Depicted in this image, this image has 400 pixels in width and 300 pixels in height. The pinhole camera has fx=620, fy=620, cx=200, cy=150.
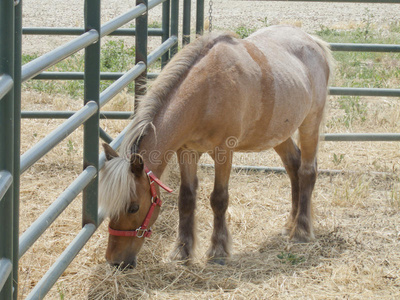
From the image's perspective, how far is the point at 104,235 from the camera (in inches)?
163

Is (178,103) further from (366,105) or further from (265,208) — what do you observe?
(366,105)

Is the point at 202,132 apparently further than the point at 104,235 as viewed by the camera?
No

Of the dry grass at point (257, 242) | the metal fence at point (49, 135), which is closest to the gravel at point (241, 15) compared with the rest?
the dry grass at point (257, 242)

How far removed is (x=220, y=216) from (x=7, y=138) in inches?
83.5

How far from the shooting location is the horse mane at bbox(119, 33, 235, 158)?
3488mm

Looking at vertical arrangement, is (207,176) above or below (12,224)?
below

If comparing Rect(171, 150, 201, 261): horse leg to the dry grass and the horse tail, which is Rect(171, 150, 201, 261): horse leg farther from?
the horse tail

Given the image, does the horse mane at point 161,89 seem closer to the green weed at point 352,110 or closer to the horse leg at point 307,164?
the horse leg at point 307,164

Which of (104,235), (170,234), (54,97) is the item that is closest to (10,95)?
(104,235)

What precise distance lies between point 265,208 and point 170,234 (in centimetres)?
94

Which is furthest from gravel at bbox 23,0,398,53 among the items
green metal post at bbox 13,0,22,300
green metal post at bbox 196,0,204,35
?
green metal post at bbox 13,0,22,300

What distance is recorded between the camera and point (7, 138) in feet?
7.22

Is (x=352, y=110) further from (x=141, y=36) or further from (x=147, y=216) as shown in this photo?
(x=147, y=216)

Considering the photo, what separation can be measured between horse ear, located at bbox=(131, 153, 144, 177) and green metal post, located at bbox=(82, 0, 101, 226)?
226 mm
